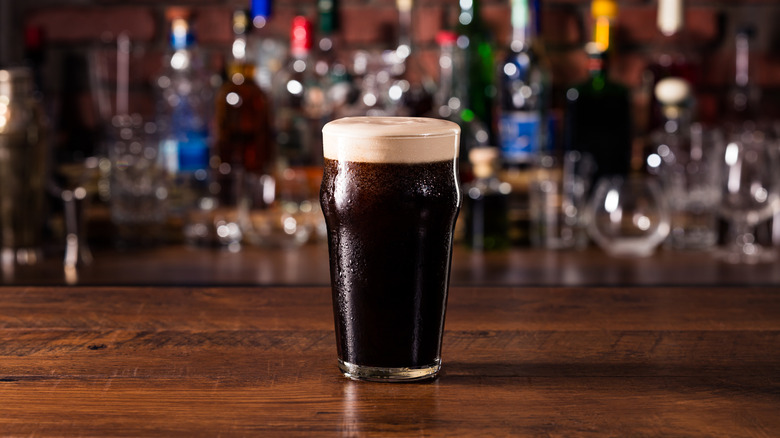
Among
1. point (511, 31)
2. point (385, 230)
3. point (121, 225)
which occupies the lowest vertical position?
point (121, 225)

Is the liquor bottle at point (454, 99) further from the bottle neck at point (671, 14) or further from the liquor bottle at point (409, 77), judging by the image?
the bottle neck at point (671, 14)

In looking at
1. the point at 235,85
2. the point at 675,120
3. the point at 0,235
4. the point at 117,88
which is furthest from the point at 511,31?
the point at 0,235

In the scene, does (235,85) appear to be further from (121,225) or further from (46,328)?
(46,328)

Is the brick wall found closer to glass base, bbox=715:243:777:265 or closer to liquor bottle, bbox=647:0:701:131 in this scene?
liquor bottle, bbox=647:0:701:131

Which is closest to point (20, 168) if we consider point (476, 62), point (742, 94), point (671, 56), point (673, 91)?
point (476, 62)

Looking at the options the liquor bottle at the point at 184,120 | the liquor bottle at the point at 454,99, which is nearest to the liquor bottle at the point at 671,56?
the liquor bottle at the point at 454,99

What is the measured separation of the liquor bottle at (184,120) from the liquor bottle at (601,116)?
632 millimetres

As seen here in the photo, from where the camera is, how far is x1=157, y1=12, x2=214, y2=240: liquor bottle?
1.67 meters

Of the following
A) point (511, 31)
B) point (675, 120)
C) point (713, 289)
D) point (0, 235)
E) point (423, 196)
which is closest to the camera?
point (423, 196)

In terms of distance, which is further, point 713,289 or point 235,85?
point 235,85

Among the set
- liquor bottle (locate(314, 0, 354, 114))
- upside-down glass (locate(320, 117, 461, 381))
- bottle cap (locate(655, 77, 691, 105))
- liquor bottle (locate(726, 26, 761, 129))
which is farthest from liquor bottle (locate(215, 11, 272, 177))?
upside-down glass (locate(320, 117, 461, 381))

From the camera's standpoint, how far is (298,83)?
1.71 meters

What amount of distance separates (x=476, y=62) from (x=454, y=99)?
0.30 feet

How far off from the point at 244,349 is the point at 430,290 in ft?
0.50
